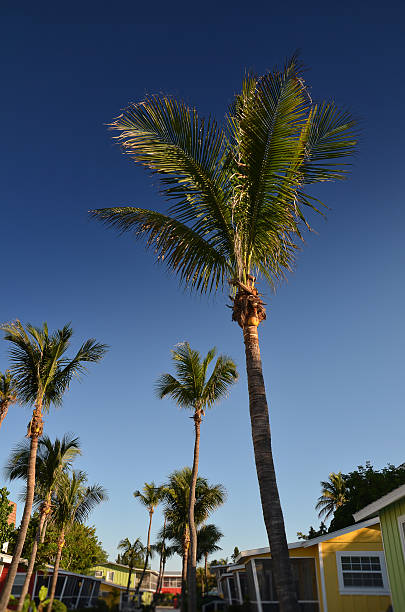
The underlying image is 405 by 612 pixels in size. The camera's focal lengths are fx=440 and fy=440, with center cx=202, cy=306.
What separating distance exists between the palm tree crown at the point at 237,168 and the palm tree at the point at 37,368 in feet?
25.9

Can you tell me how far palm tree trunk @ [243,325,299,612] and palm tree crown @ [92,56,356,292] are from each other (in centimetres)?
182

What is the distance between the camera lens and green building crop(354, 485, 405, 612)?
8.16 meters

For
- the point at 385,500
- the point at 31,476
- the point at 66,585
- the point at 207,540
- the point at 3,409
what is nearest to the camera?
the point at 385,500

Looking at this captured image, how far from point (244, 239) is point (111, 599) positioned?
24.8 feet

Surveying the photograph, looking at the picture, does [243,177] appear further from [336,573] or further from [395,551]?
[336,573]

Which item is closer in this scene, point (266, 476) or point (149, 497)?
point (266, 476)

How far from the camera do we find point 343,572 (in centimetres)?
1442

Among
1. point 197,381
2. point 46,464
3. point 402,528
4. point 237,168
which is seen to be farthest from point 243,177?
point 46,464

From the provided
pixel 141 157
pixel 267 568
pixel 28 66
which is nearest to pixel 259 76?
pixel 141 157

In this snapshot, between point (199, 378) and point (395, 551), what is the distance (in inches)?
532

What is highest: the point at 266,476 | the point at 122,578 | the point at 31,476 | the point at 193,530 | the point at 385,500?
the point at 31,476

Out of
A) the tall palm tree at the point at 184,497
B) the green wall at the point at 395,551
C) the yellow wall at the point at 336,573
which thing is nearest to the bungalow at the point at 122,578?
the tall palm tree at the point at 184,497

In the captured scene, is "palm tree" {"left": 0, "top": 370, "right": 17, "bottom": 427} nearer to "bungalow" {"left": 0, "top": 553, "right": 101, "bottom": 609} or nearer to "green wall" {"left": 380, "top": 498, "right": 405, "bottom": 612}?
"bungalow" {"left": 0, "top": 553, "right": 101, "bottom": 609}

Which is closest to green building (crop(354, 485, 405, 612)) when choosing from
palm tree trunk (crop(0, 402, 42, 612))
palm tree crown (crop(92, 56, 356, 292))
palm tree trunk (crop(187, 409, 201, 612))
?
palm tree crown (crop(92, 56, 356, 292))
